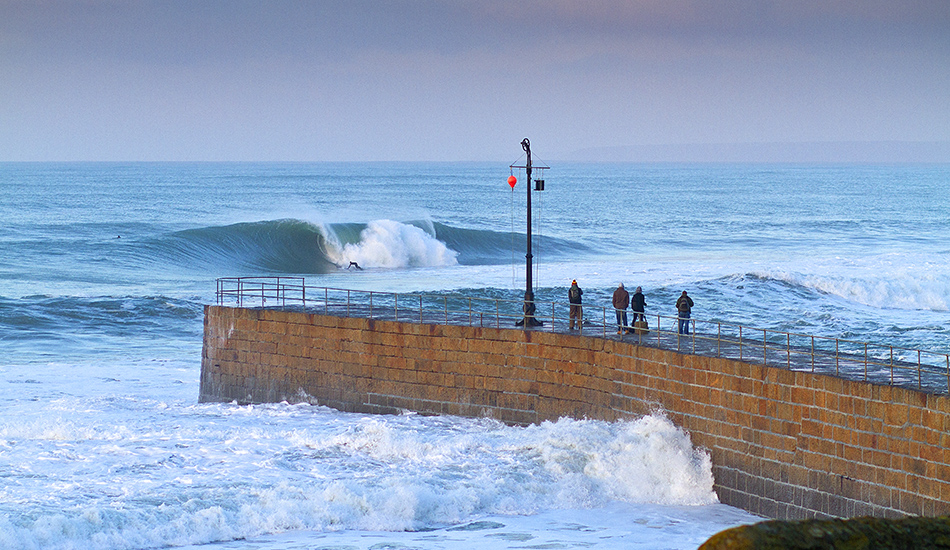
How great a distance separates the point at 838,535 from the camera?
5.57 metres

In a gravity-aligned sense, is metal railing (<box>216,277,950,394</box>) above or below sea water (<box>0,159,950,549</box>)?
above

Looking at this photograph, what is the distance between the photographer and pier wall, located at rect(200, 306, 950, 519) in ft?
41.1

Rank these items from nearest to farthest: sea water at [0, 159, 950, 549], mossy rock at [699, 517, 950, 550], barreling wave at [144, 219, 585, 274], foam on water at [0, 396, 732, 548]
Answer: mossy rock at [699, 517, 950, 550] → foam on water at [0, 396, 732, 548] → sea water at [0, 159, 950, 549] → barreling wave at [144, 219, 585, 274]

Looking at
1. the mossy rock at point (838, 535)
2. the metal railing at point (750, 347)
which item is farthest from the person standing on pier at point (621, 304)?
the mossy rock at point (838, 535)

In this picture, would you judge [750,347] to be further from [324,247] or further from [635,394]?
[324,247]

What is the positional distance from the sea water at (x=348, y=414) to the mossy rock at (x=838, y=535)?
7.03 m

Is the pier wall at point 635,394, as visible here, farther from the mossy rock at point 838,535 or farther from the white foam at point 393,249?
the white foam at point 393,249

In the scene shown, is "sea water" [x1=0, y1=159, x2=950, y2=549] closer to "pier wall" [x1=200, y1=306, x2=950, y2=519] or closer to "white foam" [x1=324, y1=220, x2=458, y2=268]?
"white foam" [x1=324, y1=220, x2=458, y2=268]

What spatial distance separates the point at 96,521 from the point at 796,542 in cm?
934

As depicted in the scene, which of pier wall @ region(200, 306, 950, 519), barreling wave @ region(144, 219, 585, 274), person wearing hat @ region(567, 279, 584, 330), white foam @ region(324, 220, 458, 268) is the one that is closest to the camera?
pier wall @ region(200, 306, 950, 519)

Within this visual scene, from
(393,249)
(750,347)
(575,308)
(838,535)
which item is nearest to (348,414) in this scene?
(575,308)

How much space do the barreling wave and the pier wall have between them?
25.2m

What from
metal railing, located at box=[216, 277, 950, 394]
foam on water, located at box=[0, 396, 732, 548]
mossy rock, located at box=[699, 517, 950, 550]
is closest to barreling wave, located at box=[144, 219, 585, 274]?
metal railing, located at box=[216, 277, 950, 394]

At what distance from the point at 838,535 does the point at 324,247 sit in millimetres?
44378
